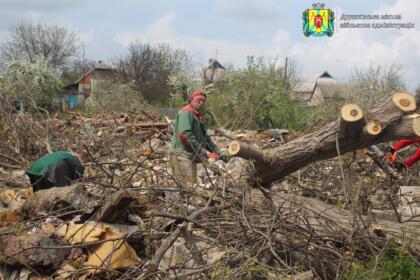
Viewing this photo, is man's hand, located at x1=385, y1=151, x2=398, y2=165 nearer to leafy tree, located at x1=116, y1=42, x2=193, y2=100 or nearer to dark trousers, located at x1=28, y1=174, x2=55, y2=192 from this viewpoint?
dark trousers, located at x1=28, y1=174, x2=55, y2=192

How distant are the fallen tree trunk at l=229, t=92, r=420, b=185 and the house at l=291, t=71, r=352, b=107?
1393 cm

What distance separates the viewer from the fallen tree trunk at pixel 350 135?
3738 mm

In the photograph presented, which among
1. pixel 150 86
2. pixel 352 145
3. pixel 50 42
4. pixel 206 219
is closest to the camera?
pixel 206 219

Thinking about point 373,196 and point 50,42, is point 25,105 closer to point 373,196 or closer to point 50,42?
point 373,196

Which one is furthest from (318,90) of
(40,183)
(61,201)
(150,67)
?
(61,201)

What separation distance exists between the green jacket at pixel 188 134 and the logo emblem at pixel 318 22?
805 cm

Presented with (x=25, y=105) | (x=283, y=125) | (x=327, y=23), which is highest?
(x=327, y=23)

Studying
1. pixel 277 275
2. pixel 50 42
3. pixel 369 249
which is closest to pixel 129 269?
pixel 277 275

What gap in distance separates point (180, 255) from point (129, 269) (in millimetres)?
412

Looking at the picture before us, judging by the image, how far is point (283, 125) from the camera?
19.3 m

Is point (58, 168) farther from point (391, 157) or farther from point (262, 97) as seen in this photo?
point (262, 97)

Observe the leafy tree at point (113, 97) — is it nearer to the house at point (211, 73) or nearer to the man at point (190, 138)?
the house at point (211, 73)

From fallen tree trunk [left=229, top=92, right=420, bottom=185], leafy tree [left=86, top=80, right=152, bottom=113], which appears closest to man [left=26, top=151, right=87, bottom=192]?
fallen tree trunk [left=229, top=92, right=420, bottom=185]

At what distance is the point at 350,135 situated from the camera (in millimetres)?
3910
